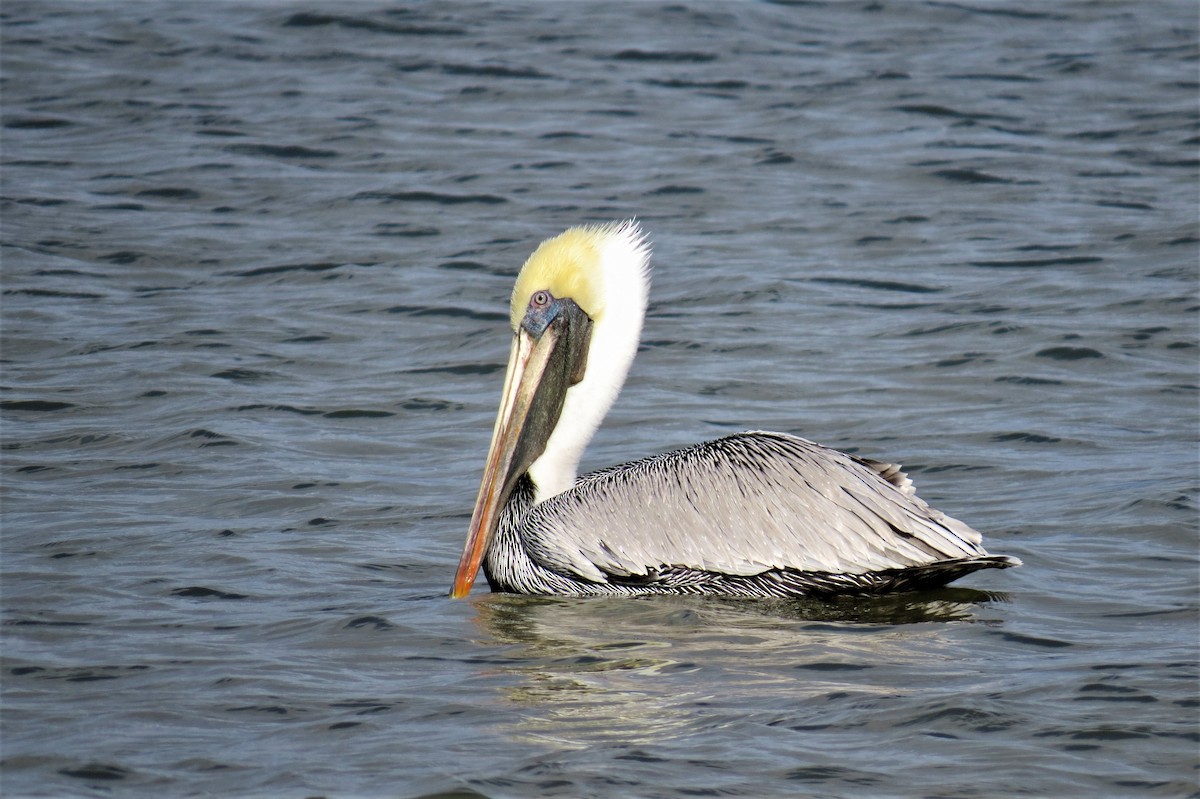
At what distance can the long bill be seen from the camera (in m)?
5.26

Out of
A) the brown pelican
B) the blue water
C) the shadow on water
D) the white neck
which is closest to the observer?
the blue water

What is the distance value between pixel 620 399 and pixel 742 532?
236 centimetres

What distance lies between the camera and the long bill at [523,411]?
17.3ft

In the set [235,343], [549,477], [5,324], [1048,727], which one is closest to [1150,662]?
[1048,727]

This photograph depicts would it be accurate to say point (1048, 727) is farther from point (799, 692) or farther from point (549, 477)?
point (549, 477)

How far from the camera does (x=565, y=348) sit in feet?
17.7

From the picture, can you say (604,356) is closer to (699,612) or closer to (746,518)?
(746,518)

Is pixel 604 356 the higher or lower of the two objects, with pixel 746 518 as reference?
higher

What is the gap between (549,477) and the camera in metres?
5.38

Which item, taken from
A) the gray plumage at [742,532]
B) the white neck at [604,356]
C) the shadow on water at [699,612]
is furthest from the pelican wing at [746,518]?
the white neck at [604,356]

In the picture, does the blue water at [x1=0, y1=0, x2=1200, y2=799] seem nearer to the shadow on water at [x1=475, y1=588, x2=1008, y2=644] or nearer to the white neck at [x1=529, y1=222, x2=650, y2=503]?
the shadow on water at [x1=475, y1=588, x2=1008, y2=644]

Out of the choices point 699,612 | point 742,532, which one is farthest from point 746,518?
point 699,612

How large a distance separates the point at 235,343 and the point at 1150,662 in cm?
474

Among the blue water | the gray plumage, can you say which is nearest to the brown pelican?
the gray plumage
